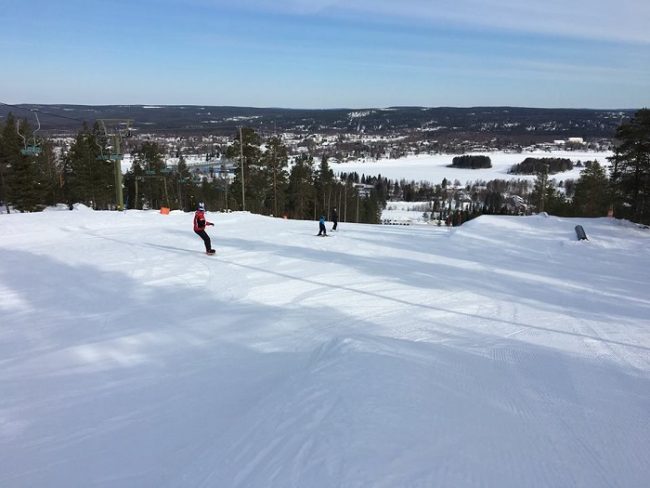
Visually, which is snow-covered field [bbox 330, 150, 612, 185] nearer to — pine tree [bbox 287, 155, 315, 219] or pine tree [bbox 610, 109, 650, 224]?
pine tree [bbox 287, 155, 315, 219]

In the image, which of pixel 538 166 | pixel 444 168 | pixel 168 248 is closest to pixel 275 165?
pixel 168 248

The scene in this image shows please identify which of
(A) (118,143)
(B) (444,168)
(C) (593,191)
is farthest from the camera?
(B) (444,168)

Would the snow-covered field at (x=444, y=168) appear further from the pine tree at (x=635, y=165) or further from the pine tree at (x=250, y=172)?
the pine tree at (x=635, y=165)

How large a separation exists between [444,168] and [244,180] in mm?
142607

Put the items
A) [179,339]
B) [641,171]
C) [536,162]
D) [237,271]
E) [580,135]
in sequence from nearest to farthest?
[179,339] < [237,271] < [641,171] < [536,162] < [580,135]

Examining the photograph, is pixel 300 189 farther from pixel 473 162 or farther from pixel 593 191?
pixel 473 162

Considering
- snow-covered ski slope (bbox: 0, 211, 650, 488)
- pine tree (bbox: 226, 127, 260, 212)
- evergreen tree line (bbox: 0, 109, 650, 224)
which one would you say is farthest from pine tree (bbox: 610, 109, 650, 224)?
pine tree (bbox: 226, 127, 260, 212)

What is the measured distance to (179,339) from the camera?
7.59m

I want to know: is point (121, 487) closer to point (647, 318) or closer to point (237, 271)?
point (237, 271)

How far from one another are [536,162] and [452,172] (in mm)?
28274

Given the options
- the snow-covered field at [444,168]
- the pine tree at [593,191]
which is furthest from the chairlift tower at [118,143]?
the snow-covered field at [444,168]

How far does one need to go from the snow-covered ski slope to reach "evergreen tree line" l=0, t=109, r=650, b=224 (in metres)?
19.2

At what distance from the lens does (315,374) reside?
6086 mm

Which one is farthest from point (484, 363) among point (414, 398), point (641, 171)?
point (641, 171)
